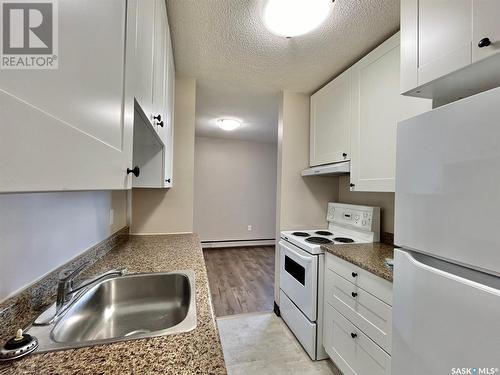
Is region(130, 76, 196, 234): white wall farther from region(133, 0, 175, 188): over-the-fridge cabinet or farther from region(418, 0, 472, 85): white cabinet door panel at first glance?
region(418, 0, 472, 85): white cabinet door panel

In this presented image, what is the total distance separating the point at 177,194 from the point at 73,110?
6.22ft

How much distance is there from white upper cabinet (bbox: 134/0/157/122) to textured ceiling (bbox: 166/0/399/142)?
1.72 ft

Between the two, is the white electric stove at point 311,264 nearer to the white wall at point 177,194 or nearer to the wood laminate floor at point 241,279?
the wood laminate floor at point 241,279

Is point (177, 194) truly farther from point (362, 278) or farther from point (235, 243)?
point (235, 243)

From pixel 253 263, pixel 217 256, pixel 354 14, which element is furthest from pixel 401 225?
pixel 217 256

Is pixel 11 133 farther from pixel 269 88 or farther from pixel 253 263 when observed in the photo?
pixel 253 263

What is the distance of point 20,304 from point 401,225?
1.38m

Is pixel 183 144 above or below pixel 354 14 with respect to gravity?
below

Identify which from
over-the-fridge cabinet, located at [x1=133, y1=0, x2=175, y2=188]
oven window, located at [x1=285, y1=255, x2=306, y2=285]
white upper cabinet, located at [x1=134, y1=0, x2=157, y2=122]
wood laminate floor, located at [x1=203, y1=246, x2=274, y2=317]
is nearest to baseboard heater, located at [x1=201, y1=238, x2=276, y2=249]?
wood laminate floor, located at [x1=203, y1=246, x2=274, y2=317]

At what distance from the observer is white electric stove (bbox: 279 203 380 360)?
1.82m

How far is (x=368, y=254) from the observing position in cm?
158

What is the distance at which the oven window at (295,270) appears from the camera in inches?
76.8

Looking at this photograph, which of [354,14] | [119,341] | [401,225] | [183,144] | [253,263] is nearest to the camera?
[119,341]

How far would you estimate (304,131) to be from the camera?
2.57 meters
